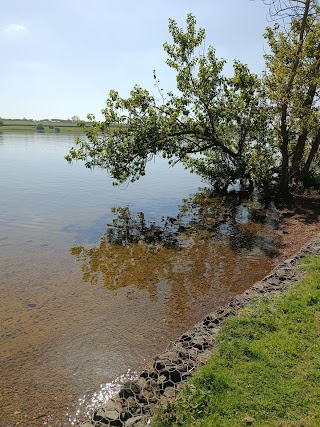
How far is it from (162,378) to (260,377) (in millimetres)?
1793

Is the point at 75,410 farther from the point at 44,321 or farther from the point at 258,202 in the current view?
the point at 258,202

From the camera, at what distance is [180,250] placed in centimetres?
1483

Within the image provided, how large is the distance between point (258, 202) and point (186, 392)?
20.3 meters

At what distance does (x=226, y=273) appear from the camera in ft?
40.7

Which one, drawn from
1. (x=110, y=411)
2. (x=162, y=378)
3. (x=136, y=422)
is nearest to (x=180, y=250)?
(x=162, y=378)

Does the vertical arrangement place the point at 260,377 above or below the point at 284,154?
below

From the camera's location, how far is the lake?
23.7 feet

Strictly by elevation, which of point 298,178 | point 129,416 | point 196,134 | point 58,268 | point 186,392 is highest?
point 196,134

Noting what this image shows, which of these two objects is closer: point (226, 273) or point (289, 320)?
point (289, 320)

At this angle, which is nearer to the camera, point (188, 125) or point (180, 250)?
point (180, 250)

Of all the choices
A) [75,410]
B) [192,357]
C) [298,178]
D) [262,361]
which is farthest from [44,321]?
[298,178]

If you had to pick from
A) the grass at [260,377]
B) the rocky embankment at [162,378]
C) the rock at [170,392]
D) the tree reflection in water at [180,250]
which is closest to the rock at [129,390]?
the rocky embankment at [162,378]

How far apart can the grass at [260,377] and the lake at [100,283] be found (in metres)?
2.08

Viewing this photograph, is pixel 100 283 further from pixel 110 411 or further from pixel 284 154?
pixel 284 154
